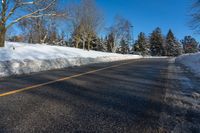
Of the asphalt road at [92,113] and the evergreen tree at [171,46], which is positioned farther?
the evergreen tree at [171,46]

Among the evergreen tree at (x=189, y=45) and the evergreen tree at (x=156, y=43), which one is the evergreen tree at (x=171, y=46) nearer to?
the evergreen tree at (x=156, y=43)

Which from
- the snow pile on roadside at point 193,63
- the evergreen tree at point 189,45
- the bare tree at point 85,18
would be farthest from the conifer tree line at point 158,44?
the snow pile on roadside at point 193,63

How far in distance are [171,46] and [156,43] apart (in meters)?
7.02

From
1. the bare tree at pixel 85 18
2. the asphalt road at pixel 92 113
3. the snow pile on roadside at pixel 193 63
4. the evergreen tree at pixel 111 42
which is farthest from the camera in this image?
the evergreen tree at pixel 111 42

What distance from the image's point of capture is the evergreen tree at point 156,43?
79062mm

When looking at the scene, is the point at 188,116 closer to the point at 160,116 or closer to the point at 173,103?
the point at 160,116

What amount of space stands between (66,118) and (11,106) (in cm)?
132

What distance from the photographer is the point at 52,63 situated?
44.9 ft

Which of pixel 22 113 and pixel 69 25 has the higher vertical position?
pixel 69 25

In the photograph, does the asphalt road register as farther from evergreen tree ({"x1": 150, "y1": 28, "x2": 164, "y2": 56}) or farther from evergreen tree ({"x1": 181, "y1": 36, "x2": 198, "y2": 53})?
evergreen tree ({"x1": 181, "y1": 36, "x2": 198, "y2": 53})

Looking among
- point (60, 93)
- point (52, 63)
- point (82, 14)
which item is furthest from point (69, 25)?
point (60, 93)

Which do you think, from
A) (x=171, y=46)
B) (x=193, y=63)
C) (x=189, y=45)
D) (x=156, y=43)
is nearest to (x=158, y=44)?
(x=156, y=43)

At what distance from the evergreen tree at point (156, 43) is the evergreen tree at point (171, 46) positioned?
2892mm

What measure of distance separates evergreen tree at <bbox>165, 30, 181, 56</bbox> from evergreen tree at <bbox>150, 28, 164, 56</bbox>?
9.49 feet
